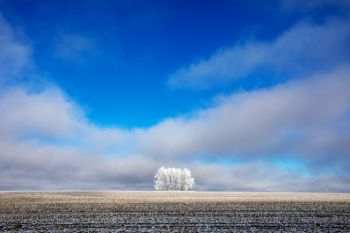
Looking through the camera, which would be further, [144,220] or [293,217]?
[293,217]

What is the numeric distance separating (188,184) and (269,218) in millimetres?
129001

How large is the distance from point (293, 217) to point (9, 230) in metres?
25.9

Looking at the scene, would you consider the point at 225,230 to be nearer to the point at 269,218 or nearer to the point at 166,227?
the point at 166,227

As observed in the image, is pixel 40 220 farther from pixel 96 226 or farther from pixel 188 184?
pixel 188 184

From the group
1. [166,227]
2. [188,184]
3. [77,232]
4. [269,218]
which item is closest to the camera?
[77,232]

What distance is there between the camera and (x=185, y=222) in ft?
109

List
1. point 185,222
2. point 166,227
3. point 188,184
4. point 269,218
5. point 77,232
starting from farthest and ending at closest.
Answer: point 188,184, point 269,218, point 185,222, point 166,227, point 77,232

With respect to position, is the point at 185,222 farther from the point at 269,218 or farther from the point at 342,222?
the point at 342,222

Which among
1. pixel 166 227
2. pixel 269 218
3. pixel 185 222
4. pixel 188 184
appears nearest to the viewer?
pixel 166 227

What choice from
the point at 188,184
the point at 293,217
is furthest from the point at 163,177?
the point at 293,217

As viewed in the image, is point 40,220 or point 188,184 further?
point 188,184

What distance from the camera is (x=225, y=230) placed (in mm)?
29281

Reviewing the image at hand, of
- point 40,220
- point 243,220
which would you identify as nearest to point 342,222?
point 243,220

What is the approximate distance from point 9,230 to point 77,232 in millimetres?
5532
